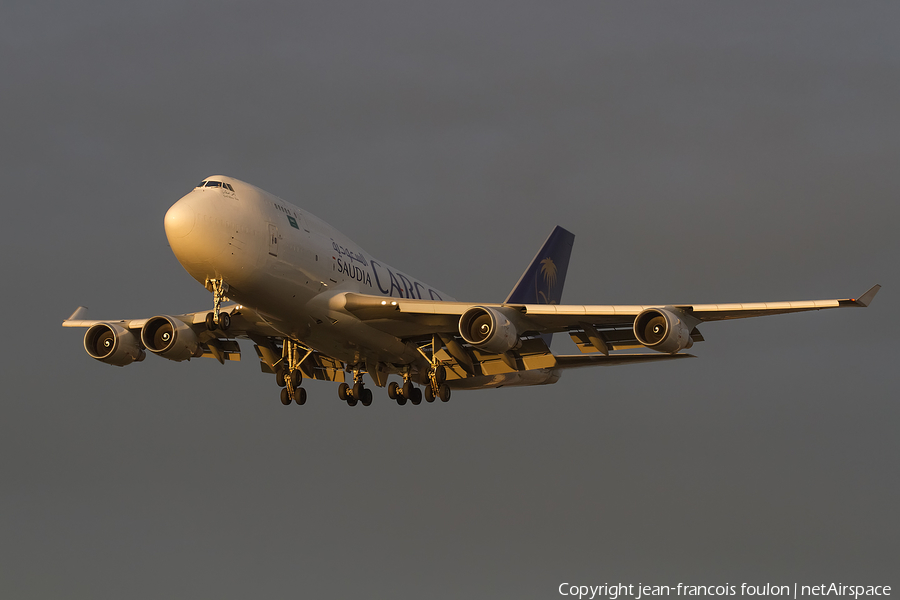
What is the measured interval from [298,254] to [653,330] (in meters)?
12.3

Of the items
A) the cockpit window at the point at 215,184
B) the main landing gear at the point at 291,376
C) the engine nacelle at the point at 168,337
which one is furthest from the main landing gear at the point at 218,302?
the main landing gear at the point at 291,376

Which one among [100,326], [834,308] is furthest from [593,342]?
[100,326]

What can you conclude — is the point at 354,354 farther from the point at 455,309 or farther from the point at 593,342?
the point at 593,342

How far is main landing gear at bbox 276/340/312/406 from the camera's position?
37.7 meters

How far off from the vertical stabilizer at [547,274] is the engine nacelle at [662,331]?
43.9ft

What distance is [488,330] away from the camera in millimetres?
32812

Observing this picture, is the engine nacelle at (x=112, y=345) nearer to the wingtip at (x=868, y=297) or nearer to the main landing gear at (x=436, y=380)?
the main landing gear at (x=436, y=380)

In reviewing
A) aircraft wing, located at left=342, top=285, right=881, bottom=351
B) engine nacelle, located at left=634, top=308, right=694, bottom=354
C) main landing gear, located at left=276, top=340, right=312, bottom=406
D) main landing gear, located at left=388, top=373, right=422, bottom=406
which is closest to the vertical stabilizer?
main landing gear, located at left=388, top=373, right=422, bottom=406

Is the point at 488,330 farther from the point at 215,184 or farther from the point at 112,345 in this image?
the point at 112,345

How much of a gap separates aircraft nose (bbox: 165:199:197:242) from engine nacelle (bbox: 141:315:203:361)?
8.27 m

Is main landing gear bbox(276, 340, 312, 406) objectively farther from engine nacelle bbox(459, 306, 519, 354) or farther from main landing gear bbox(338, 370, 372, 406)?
engine nacelle bbox(459, 306, 519, 354)

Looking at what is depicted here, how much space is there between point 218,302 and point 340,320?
4.84 metres

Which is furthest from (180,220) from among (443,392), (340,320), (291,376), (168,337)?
(443,392)

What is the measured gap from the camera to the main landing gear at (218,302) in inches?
1202
